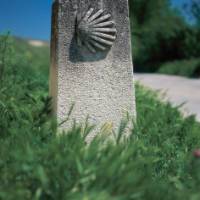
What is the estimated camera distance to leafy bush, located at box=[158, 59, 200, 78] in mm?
18203

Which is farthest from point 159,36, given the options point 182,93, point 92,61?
point 92,61

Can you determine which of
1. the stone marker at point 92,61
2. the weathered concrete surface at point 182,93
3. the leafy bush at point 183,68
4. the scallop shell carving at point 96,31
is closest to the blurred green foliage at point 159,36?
the leafy bush at point 183,68

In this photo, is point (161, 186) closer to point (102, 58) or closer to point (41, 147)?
point (41, 147)

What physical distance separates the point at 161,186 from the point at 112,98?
1.67m

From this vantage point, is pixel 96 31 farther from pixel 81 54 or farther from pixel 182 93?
pixel 182 93

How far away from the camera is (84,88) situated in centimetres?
364

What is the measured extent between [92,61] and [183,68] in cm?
1550

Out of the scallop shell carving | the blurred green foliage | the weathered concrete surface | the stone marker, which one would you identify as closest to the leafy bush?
the blurred green foliage

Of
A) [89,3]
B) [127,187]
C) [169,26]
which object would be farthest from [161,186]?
[169,26]

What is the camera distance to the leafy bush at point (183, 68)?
18203mm

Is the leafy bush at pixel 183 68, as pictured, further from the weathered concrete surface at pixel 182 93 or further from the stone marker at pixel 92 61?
the stone marker at pixel 92 61

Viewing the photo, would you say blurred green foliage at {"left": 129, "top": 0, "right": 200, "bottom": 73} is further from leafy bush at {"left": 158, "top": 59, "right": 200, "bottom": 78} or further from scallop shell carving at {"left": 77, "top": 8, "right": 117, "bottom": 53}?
scallop shell carving at {"left": 77, "top": 8, "right": 117, "bottom": 53}

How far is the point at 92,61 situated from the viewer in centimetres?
363

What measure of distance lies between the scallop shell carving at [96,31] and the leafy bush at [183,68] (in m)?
14.4
